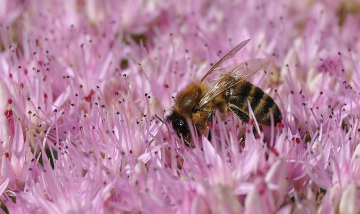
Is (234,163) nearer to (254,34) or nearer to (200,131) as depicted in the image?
(200,131)

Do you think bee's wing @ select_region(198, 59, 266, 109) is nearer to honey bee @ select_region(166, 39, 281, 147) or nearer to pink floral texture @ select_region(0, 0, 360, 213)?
honey bee @ select_region(166, 39, 281, 147)

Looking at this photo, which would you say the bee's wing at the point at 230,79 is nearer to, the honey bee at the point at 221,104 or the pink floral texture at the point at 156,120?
the honey bee at the point at 221,104

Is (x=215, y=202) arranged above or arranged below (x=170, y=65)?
below

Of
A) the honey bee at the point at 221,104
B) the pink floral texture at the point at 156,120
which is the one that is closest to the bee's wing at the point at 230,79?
the honey bee at the point at 221,104

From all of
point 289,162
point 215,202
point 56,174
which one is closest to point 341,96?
point 289,162

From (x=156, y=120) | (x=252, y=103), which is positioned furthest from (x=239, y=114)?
(x=156, y=120)

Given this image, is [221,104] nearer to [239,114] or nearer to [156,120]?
[239,114]
